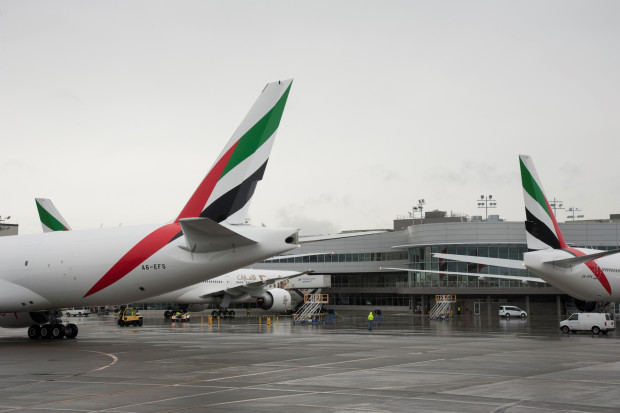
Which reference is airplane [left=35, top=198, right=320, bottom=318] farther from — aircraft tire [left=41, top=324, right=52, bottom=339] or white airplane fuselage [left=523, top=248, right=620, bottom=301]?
white airplane fuselage [left=523, top=248, right=620, bottom=301]

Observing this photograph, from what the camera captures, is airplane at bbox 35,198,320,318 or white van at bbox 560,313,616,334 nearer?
white van at bbox 560,313,616,334

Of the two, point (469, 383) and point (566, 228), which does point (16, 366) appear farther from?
point (566, 228)

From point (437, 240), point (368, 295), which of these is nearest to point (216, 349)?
point (437, 240)

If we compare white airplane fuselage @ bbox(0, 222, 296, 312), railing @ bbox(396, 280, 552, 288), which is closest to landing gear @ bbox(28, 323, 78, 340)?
white airplane fuselage @ bbox(0, 222, 296, 312)

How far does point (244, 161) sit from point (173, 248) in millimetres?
4528

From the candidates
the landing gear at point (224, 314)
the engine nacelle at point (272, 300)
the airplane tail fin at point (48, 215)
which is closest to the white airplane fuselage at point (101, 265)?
the airplane tail fin at point (48, 215)

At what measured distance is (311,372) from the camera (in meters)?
19.2

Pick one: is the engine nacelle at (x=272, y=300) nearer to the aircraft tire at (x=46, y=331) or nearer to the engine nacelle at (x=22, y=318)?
the aircraft tire at (x=46, y=331)

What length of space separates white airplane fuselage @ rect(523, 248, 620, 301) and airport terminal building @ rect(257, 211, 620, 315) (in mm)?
27768

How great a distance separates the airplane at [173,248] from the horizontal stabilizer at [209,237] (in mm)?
38

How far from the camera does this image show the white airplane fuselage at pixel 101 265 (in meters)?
26.6

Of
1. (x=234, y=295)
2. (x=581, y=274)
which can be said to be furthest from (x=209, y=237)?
(x=234, y=295)

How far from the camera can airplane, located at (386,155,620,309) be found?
4088cm

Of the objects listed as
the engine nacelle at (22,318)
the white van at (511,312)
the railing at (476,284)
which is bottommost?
the white van at (511,312)
